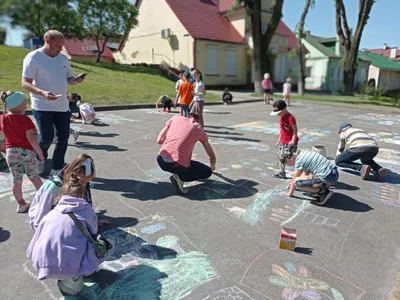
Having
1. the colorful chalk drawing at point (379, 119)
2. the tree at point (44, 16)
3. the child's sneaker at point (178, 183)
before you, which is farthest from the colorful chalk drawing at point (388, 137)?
the tree at point (44, 16)

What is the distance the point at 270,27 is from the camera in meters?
20.9

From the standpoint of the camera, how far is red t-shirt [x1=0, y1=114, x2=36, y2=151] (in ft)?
11.0

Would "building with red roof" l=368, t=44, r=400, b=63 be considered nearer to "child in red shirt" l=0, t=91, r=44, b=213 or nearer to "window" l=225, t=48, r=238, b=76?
"window" l=225, t=48, r=238, b=76

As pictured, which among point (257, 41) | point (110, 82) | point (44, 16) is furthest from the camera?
point (44, 16)

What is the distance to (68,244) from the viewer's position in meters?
2.17

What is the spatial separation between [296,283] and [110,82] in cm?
1546

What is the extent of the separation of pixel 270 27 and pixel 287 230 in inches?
791

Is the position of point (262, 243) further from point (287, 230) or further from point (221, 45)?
point (221, 45)

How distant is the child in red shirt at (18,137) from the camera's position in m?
3.32

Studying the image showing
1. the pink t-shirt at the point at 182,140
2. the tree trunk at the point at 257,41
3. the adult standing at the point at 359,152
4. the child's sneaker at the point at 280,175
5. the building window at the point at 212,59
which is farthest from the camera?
the building window at the point at 212,59

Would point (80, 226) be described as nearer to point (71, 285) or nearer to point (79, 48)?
point (71, 285)

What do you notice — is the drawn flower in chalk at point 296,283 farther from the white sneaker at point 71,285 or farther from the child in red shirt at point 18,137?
the child in red shirt at point 18,137

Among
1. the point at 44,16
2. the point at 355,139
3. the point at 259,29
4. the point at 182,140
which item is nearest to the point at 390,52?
the point at 259,29

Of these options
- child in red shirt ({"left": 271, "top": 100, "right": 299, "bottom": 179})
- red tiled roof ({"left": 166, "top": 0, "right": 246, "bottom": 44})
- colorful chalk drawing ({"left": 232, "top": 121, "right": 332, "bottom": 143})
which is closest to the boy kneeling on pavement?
child in red shirt ({"left": 271, "top": 100, "right": 299, "bottom": 179})
